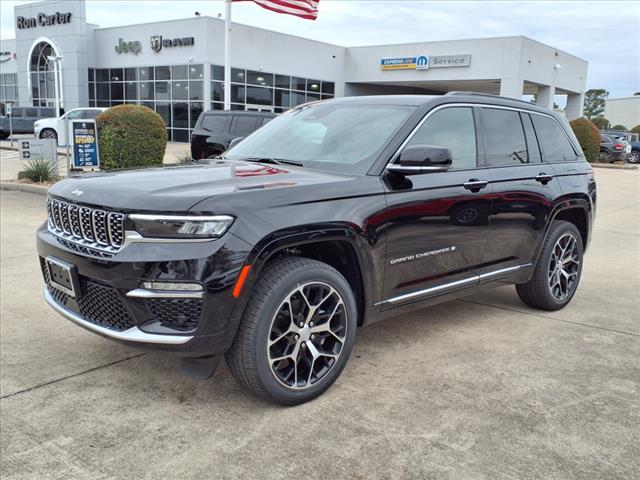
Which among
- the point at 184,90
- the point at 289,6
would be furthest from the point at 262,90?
the point at 289,6

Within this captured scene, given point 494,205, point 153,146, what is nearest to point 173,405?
point 494,205

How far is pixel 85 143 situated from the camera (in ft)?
39.6

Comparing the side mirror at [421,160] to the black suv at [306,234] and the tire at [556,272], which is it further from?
the tire at [556,272]

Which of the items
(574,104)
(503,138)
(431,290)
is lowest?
(431,290)

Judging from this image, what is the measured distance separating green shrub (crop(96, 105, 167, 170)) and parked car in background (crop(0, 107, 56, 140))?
21293 mm

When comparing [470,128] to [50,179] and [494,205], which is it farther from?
[50,179]

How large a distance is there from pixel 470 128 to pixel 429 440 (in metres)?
2.42

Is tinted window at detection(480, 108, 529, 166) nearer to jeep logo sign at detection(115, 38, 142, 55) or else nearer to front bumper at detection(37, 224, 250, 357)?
front bumper at detection(37, 224, 250, 357)

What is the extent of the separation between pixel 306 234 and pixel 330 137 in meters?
1.20

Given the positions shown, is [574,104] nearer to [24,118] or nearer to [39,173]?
[24,118]

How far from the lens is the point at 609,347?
4527 millimetres

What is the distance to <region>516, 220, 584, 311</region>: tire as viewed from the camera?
5.16 m

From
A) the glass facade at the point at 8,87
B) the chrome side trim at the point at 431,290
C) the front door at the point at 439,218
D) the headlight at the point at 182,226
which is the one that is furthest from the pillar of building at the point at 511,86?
the headlight at the point at 182,226

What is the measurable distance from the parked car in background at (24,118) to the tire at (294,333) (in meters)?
32.1
